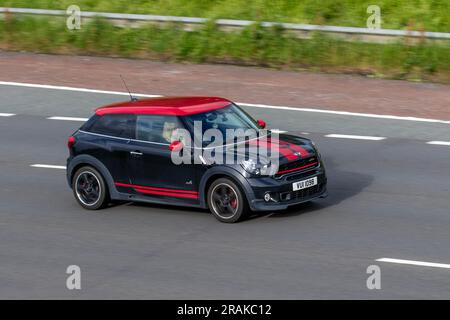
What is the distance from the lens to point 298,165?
1362cm

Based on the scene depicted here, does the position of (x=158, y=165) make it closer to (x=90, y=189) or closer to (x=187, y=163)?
(x=187, y=163)

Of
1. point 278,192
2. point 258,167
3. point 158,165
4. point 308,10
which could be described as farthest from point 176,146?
point 308,10

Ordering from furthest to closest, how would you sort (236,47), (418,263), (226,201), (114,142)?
(236,47), (114,142), (226,201), (418,263)

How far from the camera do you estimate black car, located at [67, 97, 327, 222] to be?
13.4 meters

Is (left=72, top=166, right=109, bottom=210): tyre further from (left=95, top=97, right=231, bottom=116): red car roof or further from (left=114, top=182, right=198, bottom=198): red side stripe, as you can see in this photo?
(left=95, top=97, right=231, bottom=116): red car roof

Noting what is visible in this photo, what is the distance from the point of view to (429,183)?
15.4 metres

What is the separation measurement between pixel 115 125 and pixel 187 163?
1427 millimetres

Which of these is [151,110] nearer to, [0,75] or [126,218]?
[126,218]

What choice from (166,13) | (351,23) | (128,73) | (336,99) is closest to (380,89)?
(336,99)

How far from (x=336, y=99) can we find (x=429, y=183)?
5.70 metres

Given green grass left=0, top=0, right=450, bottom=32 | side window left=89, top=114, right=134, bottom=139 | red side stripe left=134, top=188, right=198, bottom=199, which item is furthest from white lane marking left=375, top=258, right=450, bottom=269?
green grass left=0, top=0, right=450, bottom=32

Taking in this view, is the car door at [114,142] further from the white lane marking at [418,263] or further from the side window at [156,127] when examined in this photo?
the white lane marking at [418,263]

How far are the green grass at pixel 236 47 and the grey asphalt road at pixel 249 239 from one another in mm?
4587

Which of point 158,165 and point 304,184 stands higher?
point 158,165
